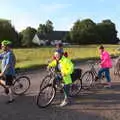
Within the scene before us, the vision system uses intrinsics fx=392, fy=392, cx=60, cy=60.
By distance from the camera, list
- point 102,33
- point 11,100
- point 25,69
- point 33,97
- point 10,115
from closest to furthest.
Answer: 1. point 10,115
2. point 11,100
3. point 33,97
4. point 25,69
5. point 102,33

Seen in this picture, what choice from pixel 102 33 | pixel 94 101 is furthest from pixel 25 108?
pixel 102 33

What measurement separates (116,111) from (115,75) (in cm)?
829

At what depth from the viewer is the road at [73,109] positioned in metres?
9.63

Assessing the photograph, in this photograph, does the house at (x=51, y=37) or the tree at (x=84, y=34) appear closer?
the tree at (x=84, y=34)

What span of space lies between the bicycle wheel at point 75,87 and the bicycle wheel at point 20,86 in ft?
5.06

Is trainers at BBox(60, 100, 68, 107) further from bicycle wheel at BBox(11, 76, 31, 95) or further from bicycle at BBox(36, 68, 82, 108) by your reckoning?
bicycle wheel at BBox(11, 76, 31, 95)

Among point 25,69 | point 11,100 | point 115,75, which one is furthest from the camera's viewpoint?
point 25,69

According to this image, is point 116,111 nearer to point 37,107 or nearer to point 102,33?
point 37,107

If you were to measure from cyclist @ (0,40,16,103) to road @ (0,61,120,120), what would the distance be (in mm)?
500

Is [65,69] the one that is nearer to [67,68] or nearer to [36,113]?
[67,68]

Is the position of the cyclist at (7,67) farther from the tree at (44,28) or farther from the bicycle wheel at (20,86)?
the tree at (44,28)

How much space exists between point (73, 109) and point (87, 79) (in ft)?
13.2

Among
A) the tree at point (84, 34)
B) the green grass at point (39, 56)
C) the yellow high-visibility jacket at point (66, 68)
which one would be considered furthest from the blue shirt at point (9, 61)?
the tree at point (84, 34)

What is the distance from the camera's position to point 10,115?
385 inches
